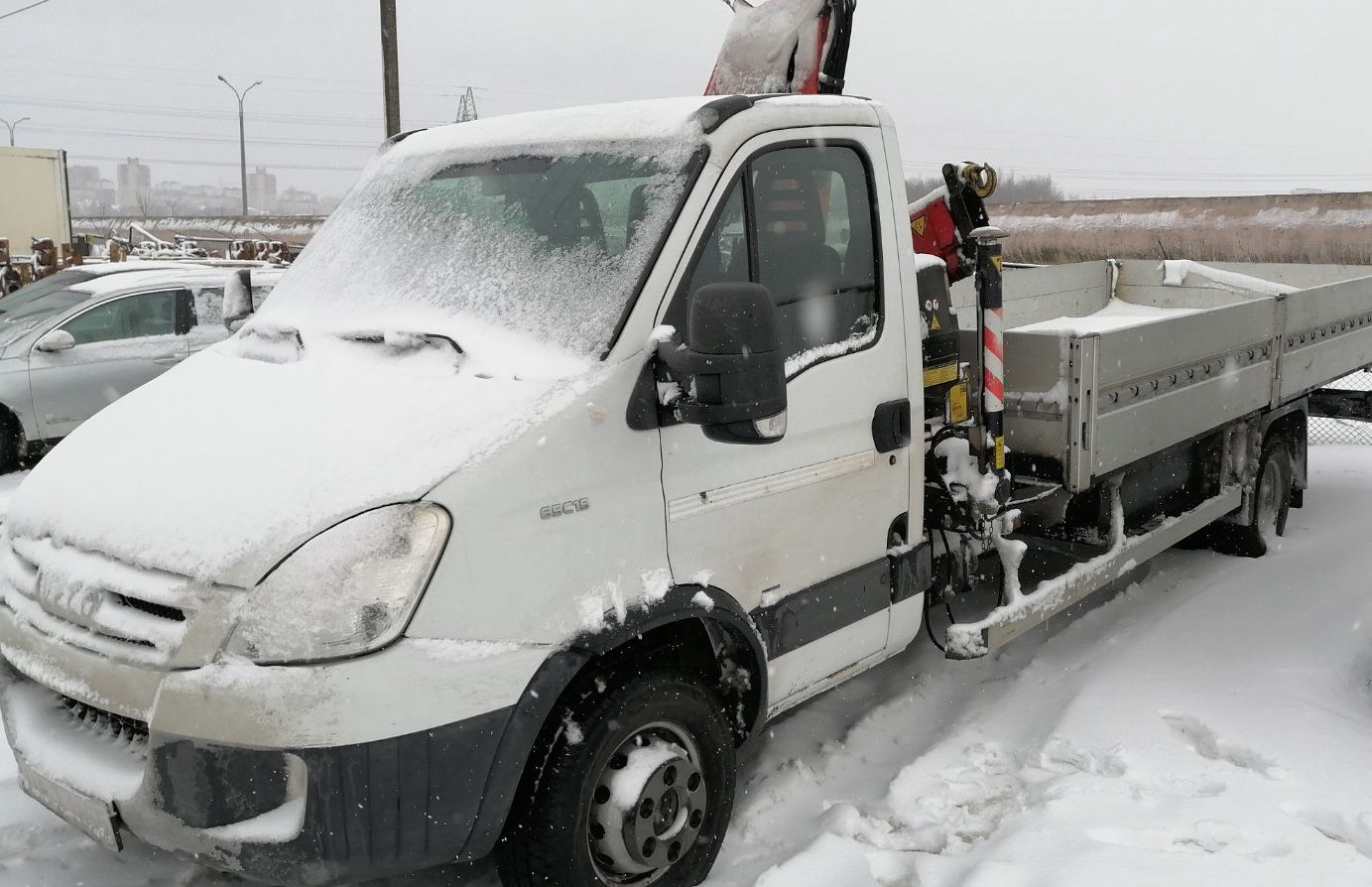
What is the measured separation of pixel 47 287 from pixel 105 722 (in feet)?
29.5

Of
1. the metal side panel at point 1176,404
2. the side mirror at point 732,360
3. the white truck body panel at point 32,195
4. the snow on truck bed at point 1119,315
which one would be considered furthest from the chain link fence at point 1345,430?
the white truck body panel at point 32,195

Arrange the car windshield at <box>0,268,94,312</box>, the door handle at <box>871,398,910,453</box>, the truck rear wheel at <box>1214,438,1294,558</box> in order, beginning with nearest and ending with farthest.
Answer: the door handle at <box>871,398,910,453</box> → the truck rear wheel at <box>1214,438,1294,558</box> → the car windshield at <box>0,268,94,312</box>

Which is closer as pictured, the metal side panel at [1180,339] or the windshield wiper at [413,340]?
the windshield wiper at [413,340]

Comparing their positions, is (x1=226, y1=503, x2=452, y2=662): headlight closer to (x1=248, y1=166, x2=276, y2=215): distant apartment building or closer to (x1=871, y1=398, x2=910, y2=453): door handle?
(x1=871, y1=398, x2=910, y2=453): door handle

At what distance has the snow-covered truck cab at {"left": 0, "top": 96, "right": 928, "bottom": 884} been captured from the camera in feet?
8.59

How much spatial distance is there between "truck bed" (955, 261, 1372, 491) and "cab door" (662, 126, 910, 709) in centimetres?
98

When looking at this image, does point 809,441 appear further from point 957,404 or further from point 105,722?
point 105,722

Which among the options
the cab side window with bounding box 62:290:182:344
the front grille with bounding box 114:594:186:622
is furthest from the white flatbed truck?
the cab side window with bounding box 62:290:182:344

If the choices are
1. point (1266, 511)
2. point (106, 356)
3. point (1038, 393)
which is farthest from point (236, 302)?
point (106, 356)

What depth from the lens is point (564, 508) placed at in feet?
9.55

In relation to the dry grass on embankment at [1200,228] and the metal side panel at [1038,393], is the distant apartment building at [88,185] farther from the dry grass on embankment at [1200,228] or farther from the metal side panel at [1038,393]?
the metal side panel at [1038,393]

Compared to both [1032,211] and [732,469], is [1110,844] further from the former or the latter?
[1032,211]

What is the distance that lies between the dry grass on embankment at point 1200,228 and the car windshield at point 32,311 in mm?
12635

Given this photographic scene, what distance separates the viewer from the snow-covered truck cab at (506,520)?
262 centimetres
